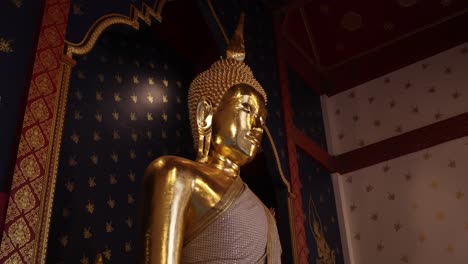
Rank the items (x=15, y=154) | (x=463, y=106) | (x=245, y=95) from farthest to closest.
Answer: (x=463, y=106) < (x=245, y=95) < (x=15, y=154)

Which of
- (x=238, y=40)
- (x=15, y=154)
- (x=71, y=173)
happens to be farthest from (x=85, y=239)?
(x=238, y=40)

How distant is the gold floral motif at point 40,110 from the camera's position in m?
2.37

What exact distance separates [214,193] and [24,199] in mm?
778

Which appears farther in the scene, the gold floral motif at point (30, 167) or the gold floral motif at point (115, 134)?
the gold floral motif at point (115, 134)

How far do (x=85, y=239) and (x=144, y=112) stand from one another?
1008 millimetres

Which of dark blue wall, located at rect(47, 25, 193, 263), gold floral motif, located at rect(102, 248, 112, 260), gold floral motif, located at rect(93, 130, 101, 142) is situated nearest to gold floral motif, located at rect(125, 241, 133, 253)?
dark blue wall, located at rect(47, 25, 193, 263)

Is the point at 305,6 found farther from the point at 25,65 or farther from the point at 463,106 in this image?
the point at 25,65

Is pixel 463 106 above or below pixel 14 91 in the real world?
above

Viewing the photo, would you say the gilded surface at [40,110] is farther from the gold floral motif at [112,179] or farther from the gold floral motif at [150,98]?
the gold floral motif at [150,98]

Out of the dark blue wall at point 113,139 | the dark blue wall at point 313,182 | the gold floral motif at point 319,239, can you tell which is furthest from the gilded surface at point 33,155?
the gold floral motif at point 319,239

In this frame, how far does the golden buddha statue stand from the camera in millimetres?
2316

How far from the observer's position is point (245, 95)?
285 centimetres

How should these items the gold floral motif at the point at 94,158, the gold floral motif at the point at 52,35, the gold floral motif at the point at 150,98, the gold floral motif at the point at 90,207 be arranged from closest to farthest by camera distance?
1. the gold floral motif at the point at 52,35
2. the gold floral motif at the point at 90,207
3. the gold floral motif at the point at 94,158
4. the gold floral motif at the point at 150,98

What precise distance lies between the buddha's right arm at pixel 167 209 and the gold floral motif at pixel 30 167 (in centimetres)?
46
